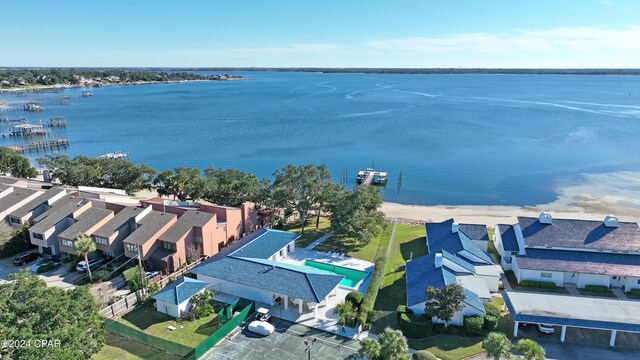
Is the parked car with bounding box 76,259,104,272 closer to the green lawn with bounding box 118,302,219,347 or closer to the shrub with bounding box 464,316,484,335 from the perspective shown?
the green lawn with bounding box 118,302,219,347

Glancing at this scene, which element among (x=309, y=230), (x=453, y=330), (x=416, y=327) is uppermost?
(x=416, y=327)

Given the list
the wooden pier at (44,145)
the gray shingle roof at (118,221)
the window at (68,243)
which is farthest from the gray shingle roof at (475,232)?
the wooden pier at (44,145)

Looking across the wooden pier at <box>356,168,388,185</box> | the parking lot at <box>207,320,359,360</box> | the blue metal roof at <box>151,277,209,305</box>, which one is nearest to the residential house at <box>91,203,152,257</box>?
the blue metal roof at <box>151,277,209,305</box>

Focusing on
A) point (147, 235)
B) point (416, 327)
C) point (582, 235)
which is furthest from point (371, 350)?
point (582, 235)

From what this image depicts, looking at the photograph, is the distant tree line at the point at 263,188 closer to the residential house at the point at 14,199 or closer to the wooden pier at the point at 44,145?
the residential house at the point at 14,199

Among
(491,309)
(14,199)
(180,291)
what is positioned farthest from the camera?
(14,199)

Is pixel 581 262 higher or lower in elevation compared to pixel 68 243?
higher

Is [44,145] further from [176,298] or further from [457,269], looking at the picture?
[457,269]
